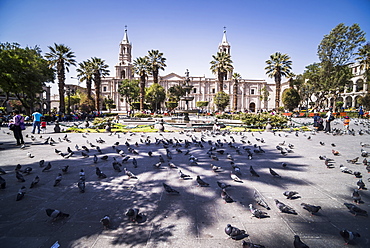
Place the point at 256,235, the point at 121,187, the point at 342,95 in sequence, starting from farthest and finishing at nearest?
1. the point at 342,95
2. the point at 121,187
3. the point at 256,235

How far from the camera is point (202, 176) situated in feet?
15.0

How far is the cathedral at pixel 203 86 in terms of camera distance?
2371 inches

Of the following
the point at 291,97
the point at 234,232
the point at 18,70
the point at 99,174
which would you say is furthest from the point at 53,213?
the point at 291,97

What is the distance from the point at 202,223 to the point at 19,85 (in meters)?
27.2

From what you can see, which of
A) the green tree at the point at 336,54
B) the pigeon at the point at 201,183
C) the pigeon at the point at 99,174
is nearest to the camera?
the pigeon at the point at 201,183

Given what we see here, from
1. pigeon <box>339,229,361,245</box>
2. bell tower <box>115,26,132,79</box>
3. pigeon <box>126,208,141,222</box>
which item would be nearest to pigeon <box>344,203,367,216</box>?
pigeon <box>339,229,361,245</box>

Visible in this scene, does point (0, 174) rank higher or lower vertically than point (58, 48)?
→ lower

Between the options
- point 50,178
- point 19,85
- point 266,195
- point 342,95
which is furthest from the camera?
point 342,95

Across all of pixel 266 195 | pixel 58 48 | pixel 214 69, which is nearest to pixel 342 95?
pixel 214 69

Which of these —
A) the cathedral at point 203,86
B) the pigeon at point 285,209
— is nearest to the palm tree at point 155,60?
the cathedral at point 203,86

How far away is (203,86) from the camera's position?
220ft

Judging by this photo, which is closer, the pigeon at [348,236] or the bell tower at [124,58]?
the pigeon at [348,236]

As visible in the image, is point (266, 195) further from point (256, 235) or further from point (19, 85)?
point (19, 85)

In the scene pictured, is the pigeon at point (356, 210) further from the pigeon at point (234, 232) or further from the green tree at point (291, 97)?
the green tree at point (291, 97)
